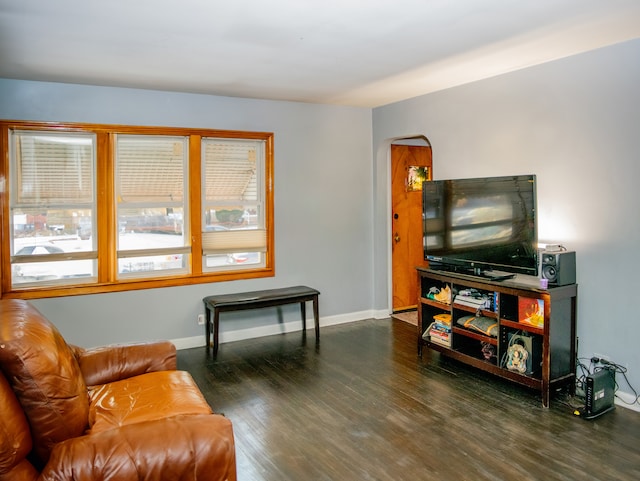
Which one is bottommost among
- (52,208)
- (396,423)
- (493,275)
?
(396,423)

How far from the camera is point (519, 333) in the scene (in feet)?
12.3

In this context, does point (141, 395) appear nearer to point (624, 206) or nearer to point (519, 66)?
point (624, 206)

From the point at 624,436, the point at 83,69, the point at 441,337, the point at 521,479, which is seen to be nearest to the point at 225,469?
the point at 521,479

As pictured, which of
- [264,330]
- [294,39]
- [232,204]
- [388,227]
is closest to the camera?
[294,39]

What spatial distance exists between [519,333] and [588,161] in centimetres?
136

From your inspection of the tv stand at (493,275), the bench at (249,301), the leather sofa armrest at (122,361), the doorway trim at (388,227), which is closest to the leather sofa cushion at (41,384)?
the leather sofa armrest at (122,361)

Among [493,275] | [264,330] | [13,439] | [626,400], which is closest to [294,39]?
[493,275]

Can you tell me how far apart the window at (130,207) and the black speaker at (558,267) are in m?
2.81

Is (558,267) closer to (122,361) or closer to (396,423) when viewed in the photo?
(396,423)

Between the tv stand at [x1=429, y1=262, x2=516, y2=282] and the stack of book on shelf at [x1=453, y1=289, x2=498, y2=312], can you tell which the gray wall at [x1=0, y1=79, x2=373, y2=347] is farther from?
the stack of book on shelf at [x1=453, y1=289, x2=498, y2=312]

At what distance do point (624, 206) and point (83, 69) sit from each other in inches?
164

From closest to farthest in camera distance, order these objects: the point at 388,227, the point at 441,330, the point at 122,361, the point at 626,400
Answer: the point at 122,361
the point at 626,400
the point at 441,330
the point at 388,227

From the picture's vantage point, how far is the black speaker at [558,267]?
3.51 m

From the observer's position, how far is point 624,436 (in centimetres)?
302
